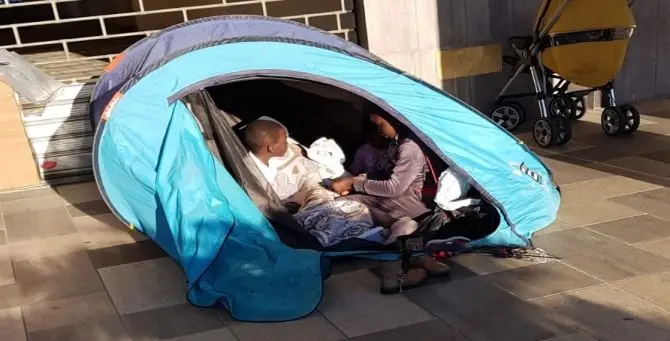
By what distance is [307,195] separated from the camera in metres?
4.48

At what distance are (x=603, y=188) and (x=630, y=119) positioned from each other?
1.54m

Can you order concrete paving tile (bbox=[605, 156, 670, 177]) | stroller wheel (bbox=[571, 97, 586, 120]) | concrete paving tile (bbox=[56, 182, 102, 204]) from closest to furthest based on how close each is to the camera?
concrete paving tile (bbox=[605, 156, 670, 177])
concrete paving tile (bbox=[56, 182, 102, 204])
stroller wheel (bbox=[571, 97, 586, 120])

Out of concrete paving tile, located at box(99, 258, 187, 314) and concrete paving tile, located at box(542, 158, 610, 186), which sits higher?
concrete paving tile, located at box(99, 258, 187, 314)

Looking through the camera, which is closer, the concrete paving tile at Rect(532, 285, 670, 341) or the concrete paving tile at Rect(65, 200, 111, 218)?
the concrete paving tile at Rect(532, 285, 670, 341)

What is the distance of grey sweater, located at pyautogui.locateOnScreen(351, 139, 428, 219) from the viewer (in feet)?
13.6

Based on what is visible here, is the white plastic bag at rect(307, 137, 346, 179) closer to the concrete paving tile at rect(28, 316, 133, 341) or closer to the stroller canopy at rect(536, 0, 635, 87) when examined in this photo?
the concrete paving tile at rect(28, 316, 133, 341)

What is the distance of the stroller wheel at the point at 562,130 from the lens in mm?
5977

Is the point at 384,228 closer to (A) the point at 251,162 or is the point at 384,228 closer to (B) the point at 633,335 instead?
(A) the point at 251,162

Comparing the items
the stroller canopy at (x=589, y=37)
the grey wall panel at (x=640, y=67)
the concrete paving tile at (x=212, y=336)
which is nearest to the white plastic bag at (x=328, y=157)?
the concrete paving tile at (x=212, y=336)

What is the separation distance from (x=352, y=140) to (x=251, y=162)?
3.45 feet

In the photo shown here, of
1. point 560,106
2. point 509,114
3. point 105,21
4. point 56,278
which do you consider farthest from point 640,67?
point 105,21

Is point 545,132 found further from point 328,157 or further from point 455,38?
point 328,157

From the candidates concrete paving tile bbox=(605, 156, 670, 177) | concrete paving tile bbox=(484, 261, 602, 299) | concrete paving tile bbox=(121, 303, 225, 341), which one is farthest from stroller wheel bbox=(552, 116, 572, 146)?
concrete paving tile bbox=(121, 303, 225, 341)

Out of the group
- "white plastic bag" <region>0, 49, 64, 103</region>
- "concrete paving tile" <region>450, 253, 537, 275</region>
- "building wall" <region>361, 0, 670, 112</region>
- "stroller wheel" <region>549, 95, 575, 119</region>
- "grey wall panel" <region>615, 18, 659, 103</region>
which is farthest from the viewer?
"grey wall panel" <region>615, 18, 659, 103</region>
